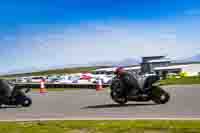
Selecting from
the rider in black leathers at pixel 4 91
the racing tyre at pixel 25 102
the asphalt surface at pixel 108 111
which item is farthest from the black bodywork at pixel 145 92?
the rider in black leathers at pixel 4 91

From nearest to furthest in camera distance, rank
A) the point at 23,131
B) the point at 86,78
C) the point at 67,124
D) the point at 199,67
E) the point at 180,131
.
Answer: the point at 180,131
the point at 23,131
the point at 67,124
the point at 86,78
the point at 199,67

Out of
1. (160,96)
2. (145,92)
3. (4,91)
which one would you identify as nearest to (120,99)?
(145,92)

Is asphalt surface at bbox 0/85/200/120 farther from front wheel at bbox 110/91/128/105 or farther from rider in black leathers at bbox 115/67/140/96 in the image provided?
rider in black leathers at bbox 115/67/140/96

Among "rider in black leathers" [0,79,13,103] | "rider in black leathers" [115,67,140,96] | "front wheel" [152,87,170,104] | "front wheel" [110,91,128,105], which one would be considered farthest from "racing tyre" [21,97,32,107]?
"front wheel" [152,87,170,104]

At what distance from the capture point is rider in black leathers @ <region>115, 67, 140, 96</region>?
17.4 metres

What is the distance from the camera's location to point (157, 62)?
109500 millimetres

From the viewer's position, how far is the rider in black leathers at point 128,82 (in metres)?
17.4

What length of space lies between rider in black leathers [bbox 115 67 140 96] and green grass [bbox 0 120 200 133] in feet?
22.5

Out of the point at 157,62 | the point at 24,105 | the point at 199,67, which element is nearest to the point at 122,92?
the point at 24,105

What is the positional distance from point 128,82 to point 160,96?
1467 mm

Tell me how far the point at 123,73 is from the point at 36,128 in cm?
823

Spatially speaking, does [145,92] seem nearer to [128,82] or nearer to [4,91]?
[128,82]

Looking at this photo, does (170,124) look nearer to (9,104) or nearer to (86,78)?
(9,104)

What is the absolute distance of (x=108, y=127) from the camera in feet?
31.8
